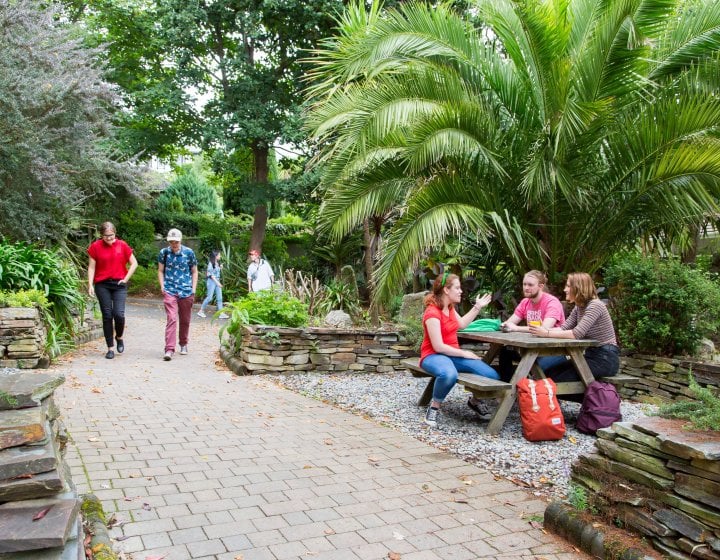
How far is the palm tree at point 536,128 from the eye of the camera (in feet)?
19.0

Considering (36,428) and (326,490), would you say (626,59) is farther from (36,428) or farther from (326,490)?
(36,428)

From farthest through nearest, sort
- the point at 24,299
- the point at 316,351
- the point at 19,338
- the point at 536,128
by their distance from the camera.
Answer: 1. the point at 316,351
2. the point at 24,299
3. the point at 19,338
4. the point at 536,128

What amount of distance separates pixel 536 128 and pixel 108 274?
5.73 metres

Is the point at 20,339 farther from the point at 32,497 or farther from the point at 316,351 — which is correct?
the point at 32,497

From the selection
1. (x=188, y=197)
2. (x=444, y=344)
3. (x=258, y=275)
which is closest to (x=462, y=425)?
(x=444, y=344)

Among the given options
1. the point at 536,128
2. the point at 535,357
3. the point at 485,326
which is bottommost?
the point at 535,357

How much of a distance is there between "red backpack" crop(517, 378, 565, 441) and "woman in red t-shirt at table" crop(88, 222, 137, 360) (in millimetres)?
5432

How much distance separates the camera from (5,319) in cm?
679

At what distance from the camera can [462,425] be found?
17.7ft

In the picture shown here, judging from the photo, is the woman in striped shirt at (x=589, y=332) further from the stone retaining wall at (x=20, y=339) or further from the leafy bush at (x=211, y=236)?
the leafy bush at (x=211, y=236)

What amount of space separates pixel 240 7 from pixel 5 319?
11422 mm

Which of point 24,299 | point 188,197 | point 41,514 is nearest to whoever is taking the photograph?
point 41,514

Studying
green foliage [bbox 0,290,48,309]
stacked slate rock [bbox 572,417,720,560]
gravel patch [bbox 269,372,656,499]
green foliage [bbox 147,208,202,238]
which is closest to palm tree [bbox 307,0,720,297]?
gravel patch [bbox 269,372,656,499]

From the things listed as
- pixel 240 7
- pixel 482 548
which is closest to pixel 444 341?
pixel 482 548
